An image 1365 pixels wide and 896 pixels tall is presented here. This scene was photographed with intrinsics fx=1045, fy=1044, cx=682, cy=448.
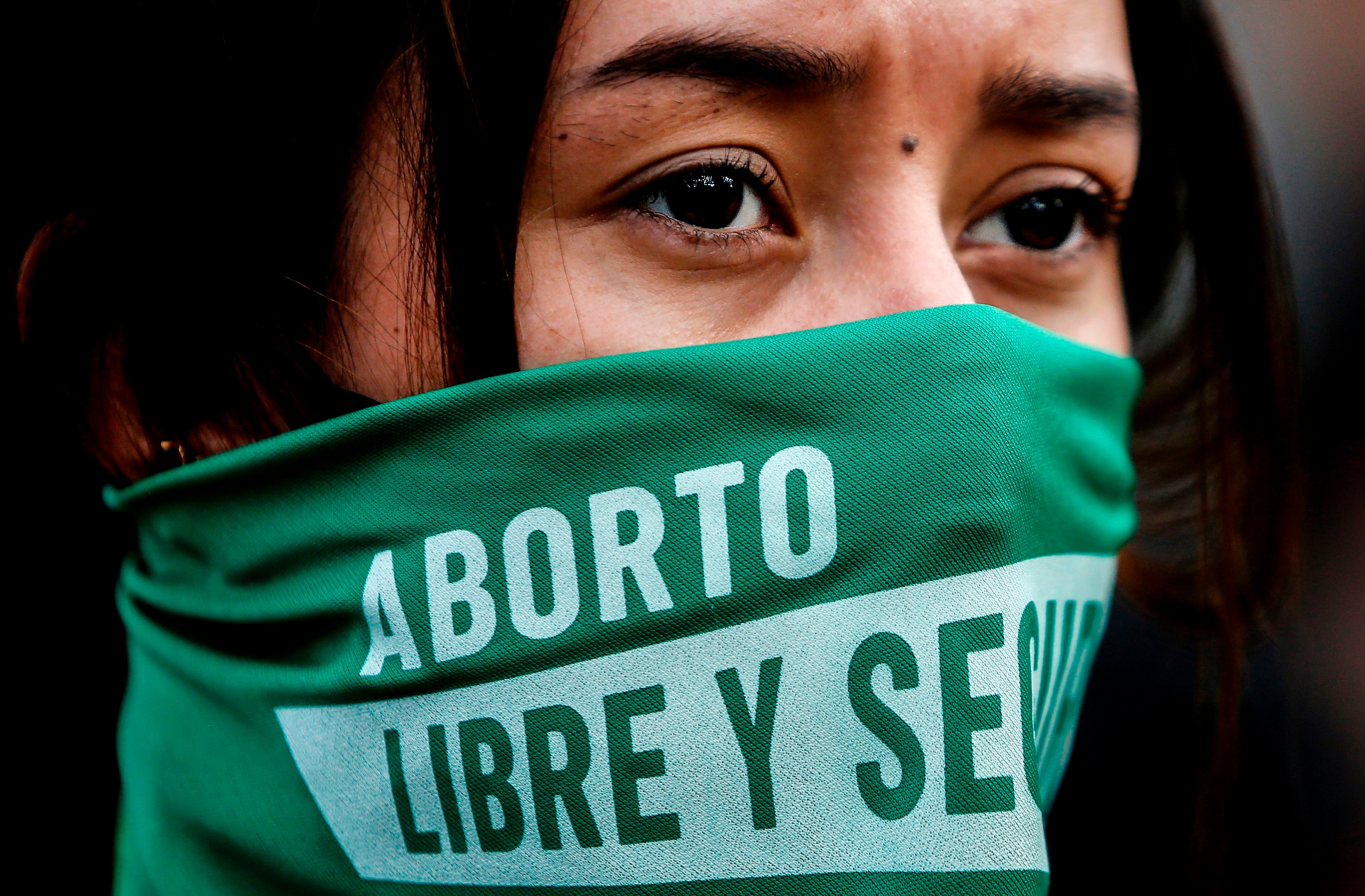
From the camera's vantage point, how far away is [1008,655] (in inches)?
36.4

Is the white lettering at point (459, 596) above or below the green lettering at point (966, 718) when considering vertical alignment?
above

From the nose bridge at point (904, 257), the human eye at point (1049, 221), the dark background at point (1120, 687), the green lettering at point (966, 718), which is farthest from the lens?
the dark background at point (1120, 687)

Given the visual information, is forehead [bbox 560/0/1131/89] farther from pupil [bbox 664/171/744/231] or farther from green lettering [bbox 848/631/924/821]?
green lettering [bbox 848/631/924/821]

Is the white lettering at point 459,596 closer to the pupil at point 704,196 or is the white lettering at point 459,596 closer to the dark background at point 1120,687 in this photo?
the pupil at point 704,196

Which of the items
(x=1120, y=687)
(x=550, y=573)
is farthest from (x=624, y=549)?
(x=1120, y=687)

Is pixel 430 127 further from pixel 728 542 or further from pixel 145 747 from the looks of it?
pixel 145 747

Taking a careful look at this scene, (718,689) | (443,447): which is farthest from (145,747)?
→ (718,689)

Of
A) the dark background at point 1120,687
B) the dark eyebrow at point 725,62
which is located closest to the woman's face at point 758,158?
the dark eyebrow at point 725,62

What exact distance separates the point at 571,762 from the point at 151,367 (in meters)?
0.70

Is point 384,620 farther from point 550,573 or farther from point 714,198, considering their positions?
point 714,198

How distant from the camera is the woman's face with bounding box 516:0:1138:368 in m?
1.00

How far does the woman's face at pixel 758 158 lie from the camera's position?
1.00 m

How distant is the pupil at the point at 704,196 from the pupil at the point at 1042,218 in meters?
0.41

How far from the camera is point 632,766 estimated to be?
3.09ft
